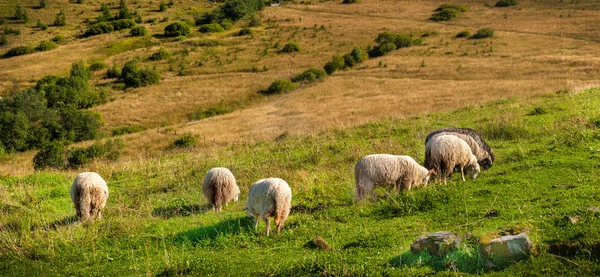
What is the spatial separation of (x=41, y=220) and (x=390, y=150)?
11915 mm

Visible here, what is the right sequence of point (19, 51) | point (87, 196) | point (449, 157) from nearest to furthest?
point (449, 157) < point (87, 196) < point (19, 51)

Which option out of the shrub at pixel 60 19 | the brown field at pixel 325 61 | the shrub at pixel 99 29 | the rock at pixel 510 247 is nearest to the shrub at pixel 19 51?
the brown field at pixel 325 61

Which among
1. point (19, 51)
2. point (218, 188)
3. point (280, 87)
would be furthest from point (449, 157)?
point (19, 51)

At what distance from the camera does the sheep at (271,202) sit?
11.9 meters

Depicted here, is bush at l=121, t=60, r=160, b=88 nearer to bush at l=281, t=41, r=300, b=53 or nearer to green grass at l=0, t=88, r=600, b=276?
bush at l=281, t=41, r=300, b=53

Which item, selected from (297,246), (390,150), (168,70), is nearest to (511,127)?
(390,150)

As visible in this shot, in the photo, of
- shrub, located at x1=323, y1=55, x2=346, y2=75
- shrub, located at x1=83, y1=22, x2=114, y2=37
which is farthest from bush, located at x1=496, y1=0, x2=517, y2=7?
shrub, located at x1=83, y1=22, x2=114, y2=37

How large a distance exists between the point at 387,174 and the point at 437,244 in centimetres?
460

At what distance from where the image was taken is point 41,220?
49.1 feet

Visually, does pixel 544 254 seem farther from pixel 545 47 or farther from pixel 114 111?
pixel 545 47

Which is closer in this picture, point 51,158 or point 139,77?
point 51,158

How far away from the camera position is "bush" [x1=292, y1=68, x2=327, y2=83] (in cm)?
6281

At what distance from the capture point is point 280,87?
197 feet

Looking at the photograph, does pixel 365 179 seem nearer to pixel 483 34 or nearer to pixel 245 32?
pixel 483 34
